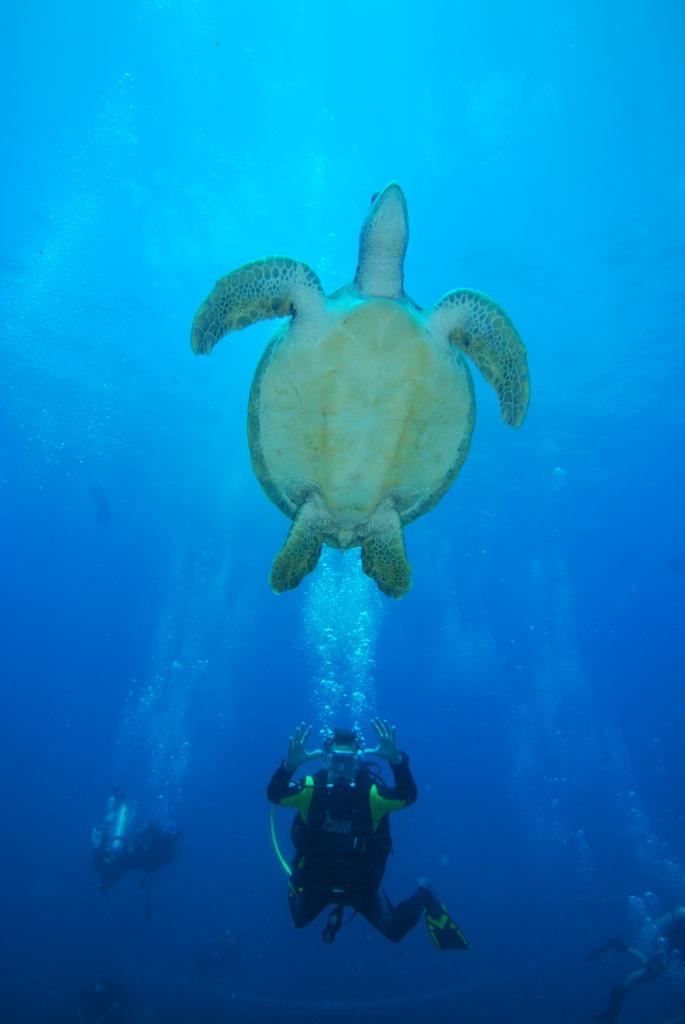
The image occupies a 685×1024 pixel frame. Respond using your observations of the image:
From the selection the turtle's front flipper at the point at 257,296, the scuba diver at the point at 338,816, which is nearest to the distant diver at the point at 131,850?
the scuba diver at the point at 338,816

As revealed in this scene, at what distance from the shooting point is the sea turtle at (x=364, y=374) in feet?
14.3

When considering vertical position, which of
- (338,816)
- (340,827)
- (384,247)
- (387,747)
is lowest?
(340,827)

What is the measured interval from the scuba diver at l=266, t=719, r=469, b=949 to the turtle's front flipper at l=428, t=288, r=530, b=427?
152 inches

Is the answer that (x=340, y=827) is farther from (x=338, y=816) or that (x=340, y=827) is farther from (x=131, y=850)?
(x=131, y=850)

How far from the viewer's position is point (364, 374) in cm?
441

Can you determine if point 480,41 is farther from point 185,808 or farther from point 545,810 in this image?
point 545,810

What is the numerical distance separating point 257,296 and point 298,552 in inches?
92.6

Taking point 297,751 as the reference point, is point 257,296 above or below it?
above

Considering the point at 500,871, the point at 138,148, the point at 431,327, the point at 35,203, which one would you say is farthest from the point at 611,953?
the point at 35,203

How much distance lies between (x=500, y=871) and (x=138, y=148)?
3718 cm

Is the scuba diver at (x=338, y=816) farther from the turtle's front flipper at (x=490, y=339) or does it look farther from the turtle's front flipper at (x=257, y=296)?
the turtle's front flipper at (x=257, y=296)

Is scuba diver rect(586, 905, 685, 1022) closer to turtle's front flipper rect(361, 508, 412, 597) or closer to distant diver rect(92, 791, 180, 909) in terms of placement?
turtle's front flipper rect(361, 508, 412, 597)

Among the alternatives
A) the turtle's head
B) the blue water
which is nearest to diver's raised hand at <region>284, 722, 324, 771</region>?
the turtle's head

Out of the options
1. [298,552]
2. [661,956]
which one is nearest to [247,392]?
[298,552]
